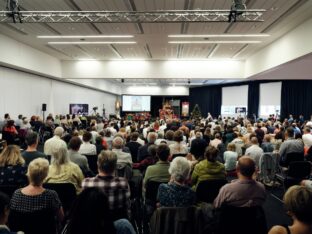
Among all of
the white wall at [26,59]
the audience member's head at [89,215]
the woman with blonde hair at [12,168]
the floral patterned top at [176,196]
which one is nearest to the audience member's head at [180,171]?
the floral patterned top at [176,196]

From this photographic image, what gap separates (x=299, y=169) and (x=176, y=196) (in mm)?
3299

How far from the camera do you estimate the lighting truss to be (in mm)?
6355

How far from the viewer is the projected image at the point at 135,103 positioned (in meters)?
28.1

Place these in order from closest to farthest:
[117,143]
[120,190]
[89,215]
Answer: [89,215], [120,190], [117,143]

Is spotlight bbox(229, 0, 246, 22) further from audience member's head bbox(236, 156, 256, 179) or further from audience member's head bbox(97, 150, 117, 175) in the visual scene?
audience member's head bbox(97, 150, 117, 175)

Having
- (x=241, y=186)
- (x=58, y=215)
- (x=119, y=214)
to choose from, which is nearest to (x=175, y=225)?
(x=119, y=214)

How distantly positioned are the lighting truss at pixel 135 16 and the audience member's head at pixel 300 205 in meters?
5.10

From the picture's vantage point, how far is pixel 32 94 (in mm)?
13164

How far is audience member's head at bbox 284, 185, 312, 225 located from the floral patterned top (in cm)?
100

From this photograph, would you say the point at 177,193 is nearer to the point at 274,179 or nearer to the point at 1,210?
the point at 1,210

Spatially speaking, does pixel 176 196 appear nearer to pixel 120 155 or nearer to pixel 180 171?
pixel 180 171

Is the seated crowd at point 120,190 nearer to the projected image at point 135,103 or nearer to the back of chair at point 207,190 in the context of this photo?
the back of chair at point 207,190

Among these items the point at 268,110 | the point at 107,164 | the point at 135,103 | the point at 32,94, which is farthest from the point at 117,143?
the point at 135,103

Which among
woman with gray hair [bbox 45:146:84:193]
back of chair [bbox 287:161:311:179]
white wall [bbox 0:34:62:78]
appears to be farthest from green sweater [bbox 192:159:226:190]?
white wall [bbox 0:34:62:78]
